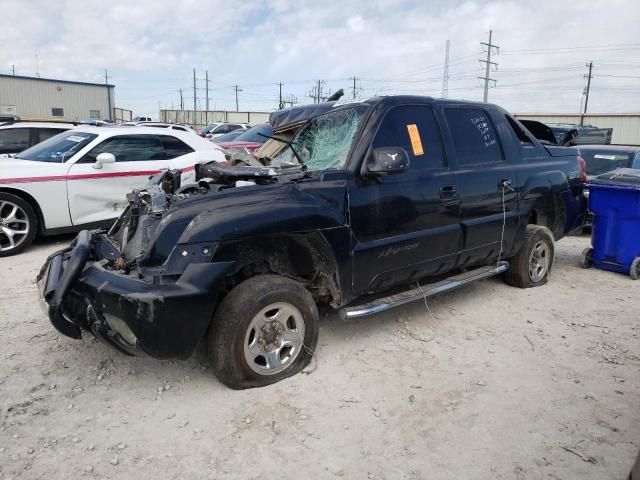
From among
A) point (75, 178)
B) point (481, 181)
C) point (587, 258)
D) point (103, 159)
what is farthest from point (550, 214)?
point (75, 178)

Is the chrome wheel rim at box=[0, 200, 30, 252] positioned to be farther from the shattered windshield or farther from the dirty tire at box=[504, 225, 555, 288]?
the dirty tire at box=[504, 225, 555, 288]

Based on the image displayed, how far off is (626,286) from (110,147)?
7033mm

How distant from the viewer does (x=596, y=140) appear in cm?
1667

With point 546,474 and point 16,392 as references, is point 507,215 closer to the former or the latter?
point 546,474

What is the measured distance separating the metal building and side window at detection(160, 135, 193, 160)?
1473 inches

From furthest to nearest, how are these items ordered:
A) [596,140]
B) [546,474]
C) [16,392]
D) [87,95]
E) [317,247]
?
[87,95] < [596,140] < [317,247] < [16,392] < [546,474]

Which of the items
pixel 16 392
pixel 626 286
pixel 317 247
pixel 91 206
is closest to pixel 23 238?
pixel 91 206

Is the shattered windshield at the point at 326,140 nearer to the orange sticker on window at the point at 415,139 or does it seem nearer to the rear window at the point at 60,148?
the orange sticker on window at the point at 415,139

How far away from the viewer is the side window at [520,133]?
5125mm

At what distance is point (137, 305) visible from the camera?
2842 mm

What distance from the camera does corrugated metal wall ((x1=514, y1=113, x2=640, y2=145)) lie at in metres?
32.9

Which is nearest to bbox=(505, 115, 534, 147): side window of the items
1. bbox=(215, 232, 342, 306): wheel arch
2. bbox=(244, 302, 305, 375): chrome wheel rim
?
bbox=(215, 232, 342, 306): wheel arch

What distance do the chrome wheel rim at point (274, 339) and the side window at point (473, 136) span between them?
6.92ft

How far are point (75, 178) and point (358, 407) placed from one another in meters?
5.40
